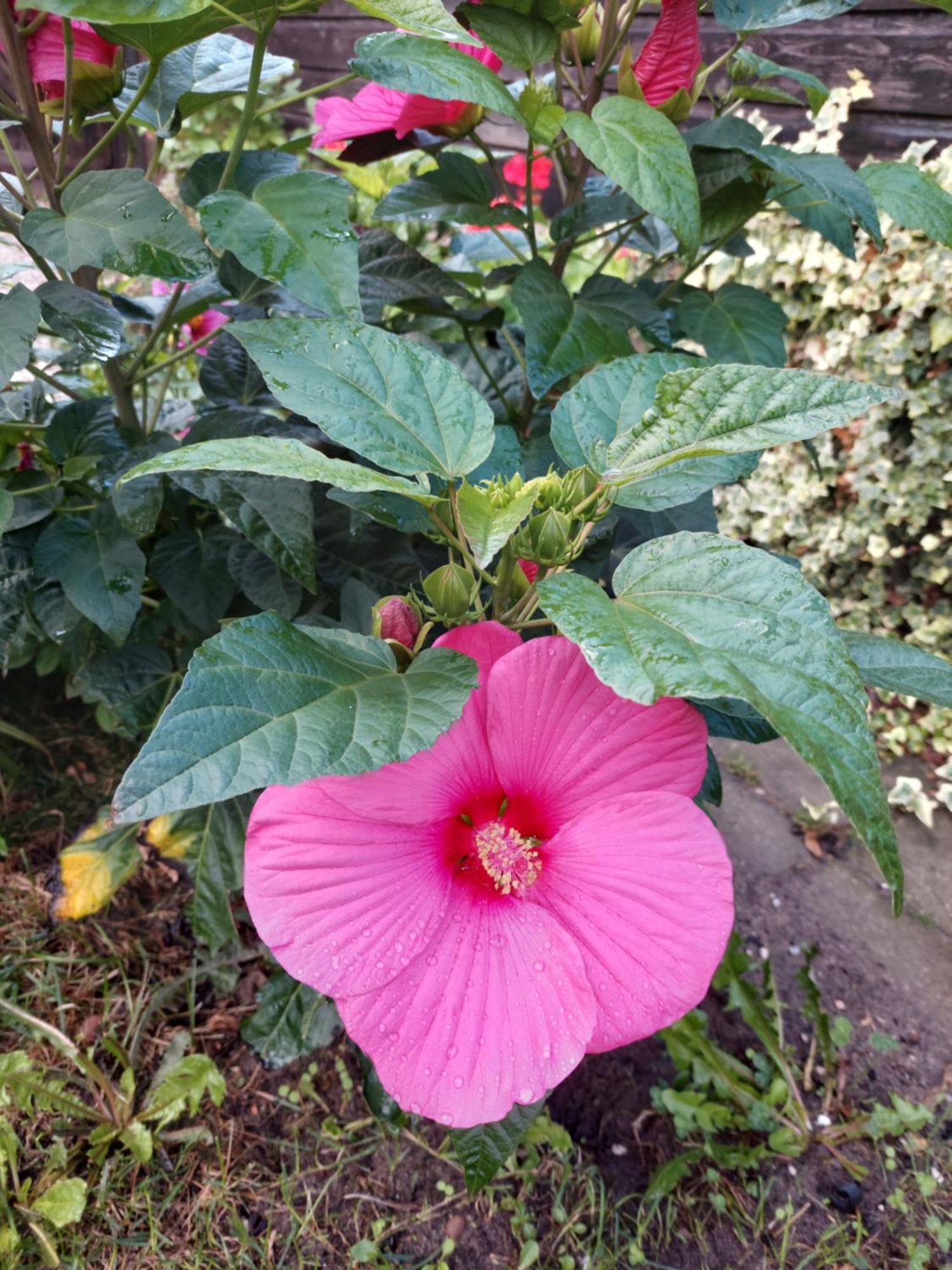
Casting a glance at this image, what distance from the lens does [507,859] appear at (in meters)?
0.64

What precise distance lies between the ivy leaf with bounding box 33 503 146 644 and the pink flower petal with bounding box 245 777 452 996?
0.43 meters

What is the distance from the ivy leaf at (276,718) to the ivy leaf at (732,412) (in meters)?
0.20

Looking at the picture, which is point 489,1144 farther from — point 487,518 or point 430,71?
point 430,71

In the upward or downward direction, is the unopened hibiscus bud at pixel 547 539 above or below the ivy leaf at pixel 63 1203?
above

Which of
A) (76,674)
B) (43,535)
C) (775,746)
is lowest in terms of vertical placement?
(775,746)

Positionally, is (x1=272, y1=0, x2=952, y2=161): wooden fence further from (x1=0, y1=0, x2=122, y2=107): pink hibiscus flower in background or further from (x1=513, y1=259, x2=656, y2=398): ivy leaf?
(x1=0, y1=0, x2=122, y2=107): pink hibiscus flower in background

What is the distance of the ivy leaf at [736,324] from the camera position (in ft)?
3.38

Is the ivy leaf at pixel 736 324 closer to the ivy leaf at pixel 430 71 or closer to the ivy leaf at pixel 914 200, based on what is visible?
the ivy leaf at pixel 914 200

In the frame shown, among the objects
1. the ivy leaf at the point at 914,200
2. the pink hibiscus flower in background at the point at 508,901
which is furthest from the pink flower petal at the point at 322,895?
the ivy leaf at the point at 914,200

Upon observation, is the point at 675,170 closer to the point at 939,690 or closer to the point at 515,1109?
the point at 939,690

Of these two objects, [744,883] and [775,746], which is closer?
[744,883]

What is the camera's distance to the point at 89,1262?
1086mm

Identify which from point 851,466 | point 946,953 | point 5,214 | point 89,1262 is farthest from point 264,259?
point 851,466

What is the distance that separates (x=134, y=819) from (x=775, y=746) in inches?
82.2
